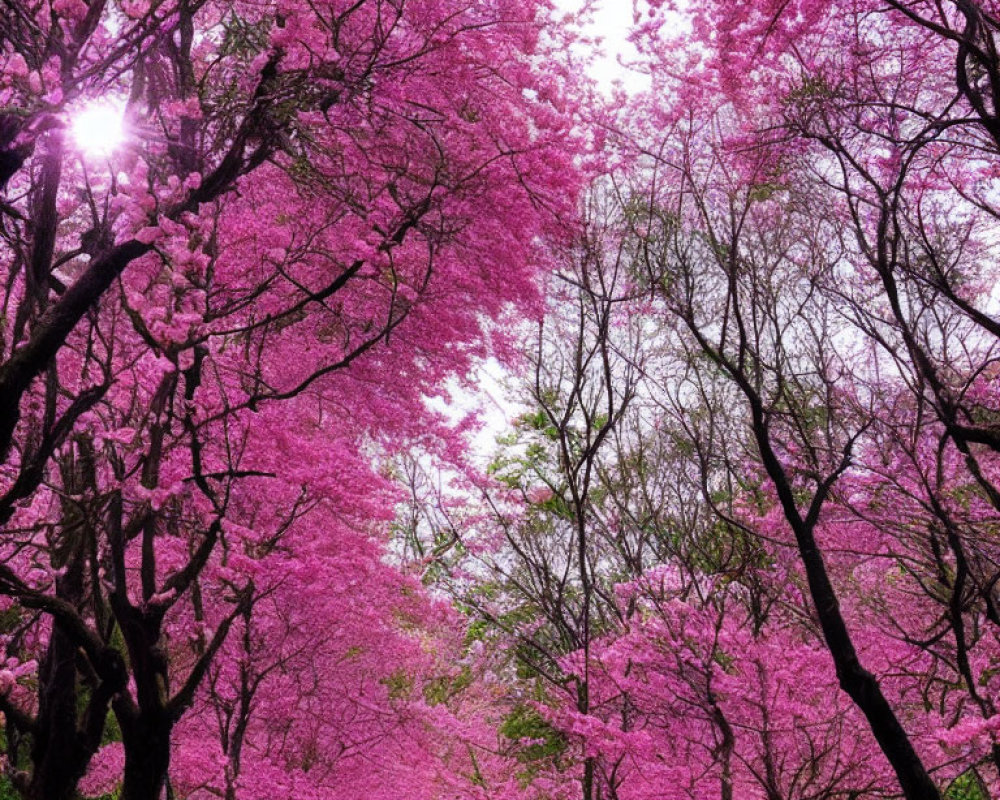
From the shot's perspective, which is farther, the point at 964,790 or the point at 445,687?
the point at 445,687

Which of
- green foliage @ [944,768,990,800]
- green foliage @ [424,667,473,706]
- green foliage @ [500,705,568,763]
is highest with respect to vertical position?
green foliage @ [424,667,473,706]

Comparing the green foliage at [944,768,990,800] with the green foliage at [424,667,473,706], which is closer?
the green foliage at [944,768,990,800]

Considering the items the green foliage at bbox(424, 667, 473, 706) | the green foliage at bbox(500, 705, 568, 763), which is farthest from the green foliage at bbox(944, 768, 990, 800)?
the green foliage at bbox(424, 667, 473, 706)

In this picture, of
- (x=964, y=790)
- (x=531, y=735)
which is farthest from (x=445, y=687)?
(x=964, y=790)

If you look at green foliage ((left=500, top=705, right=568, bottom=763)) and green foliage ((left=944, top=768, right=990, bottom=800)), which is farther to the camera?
green foliage ((left=500, top=705, right=568, bottom=763))

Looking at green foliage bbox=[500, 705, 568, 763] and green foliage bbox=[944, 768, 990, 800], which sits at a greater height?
green foliage bbox=[500, 705, 568, 763]

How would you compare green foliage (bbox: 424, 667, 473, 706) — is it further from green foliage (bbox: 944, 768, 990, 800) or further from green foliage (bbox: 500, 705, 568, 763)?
green foliage (bbox: 944, 768, 990, 800)

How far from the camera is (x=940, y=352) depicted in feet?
25.9

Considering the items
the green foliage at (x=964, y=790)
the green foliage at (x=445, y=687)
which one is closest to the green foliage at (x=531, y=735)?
the green foliage at (x=445, y=687)

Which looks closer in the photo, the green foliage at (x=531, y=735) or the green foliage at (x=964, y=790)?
the green foliage at (x=964, y=790)

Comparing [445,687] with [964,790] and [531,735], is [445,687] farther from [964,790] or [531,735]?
[964,790]

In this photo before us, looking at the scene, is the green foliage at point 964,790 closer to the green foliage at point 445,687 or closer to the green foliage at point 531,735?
the green foliage at point 531,735

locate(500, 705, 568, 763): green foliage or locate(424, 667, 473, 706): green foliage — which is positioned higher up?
locate(424, 667, 473, 706): green foliage

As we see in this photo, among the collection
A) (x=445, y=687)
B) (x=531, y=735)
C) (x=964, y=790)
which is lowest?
(x=964, y=790)
